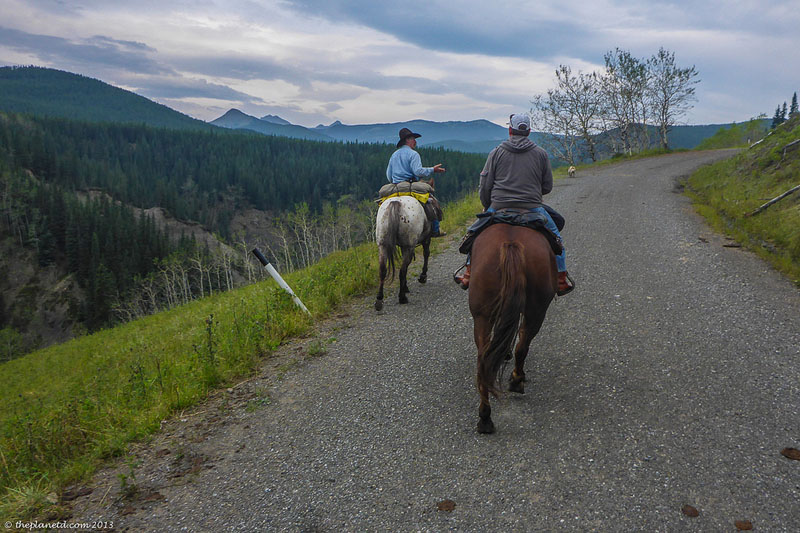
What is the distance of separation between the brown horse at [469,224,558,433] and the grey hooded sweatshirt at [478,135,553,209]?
622mm

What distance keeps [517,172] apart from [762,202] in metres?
10.5

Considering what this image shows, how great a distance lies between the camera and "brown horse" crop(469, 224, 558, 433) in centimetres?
395

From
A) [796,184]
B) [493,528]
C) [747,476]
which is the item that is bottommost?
[493,528]

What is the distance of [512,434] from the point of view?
13.6 feet

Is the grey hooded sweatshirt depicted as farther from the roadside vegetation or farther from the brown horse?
the roadside vegetation

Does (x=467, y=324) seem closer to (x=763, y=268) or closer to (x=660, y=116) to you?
(x=763, y=268)

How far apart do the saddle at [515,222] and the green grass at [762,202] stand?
239 inches

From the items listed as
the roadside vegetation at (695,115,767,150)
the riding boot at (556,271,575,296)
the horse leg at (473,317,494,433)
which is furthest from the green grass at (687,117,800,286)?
the roadside vegetation at (695,115,767,150)

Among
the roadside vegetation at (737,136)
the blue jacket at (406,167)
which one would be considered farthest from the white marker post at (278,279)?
the roadside vegetation at (737,136)

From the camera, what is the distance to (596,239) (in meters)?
11.6

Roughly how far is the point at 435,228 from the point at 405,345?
11.6ft

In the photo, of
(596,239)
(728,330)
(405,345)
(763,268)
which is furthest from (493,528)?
(596,239)

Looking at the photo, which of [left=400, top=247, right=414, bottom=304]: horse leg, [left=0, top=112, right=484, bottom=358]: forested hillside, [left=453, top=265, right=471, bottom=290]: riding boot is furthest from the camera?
[left=0, top=112, right=484, bottom=358]: forested hillside

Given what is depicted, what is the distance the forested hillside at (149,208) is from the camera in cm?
7875
